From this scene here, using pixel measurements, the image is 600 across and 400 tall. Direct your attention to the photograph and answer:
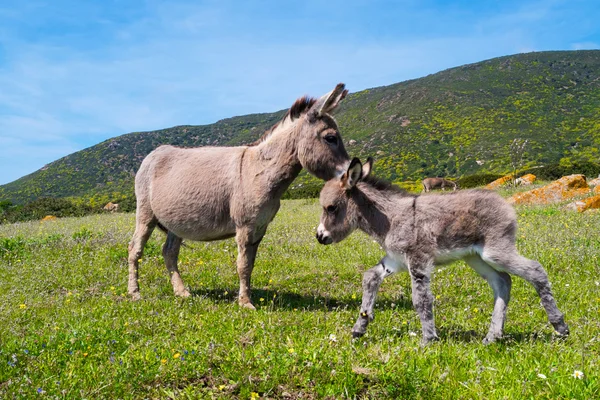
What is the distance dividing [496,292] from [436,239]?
1.08 m

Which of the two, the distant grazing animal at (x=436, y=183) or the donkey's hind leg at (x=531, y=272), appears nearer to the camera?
the donkey's hind leg at (x=531, y=272)

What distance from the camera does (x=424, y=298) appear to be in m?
5.09

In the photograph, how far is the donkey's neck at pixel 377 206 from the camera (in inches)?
225

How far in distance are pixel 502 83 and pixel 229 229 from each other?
136287mm

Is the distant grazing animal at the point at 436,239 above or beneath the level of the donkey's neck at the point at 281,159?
beneath

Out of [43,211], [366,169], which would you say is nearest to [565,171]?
[366,169]

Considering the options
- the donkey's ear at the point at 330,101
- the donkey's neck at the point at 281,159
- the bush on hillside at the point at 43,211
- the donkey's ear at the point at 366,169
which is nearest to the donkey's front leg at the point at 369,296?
the donkey's ear at the point at 366,169

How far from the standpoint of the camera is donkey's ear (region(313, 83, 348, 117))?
6707 millimetres

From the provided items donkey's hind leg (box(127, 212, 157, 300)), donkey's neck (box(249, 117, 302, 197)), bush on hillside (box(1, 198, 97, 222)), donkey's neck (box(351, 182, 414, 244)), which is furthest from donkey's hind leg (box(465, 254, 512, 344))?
bush on hillside (box(1, 198, 97, 222))

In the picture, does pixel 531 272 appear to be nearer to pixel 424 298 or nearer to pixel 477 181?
pixel 424 298

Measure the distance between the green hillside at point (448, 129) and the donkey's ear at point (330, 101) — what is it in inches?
2567

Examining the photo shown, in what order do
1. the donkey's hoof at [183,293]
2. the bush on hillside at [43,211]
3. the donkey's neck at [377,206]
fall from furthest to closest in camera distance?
1. the bush on hillside at [43,211]
2. the donkey's hoof at [183,293]
3. the donkey's neck at [377,206]

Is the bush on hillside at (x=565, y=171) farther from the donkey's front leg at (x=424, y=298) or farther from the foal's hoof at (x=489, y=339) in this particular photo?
the donkey's front leg at (x=424, y=298)

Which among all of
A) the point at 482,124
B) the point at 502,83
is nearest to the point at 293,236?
the point at 482,124
